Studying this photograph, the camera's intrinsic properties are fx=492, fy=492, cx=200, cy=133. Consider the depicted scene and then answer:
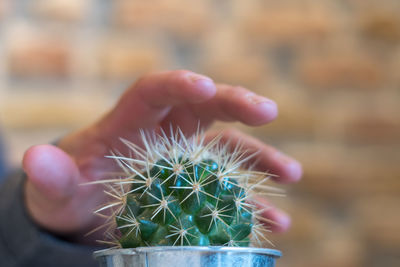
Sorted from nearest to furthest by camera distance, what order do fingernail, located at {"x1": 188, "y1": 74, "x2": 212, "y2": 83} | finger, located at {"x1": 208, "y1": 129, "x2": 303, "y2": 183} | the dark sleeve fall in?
fingernail, located at {"x1": 188, "y1": 74, "x2": 212, "y2": 83}, finger, located at {"x1": 208, "y1": 129, "x2": 303, "y2": 183}, the dark sleeve

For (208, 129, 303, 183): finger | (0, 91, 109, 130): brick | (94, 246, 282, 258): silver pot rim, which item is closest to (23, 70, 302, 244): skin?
(208, 129, 303, 183): finger

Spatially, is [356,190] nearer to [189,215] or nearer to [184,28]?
[184,28]

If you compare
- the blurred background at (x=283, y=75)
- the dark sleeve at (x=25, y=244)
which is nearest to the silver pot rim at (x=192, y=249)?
the dark sleeve at (x=25, y=244)

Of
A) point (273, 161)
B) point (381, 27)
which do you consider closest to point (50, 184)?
point (273, 161)

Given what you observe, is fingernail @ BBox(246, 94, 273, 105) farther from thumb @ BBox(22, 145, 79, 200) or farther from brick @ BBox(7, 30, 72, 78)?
brick @ BBox(7, 30, 72, 78)

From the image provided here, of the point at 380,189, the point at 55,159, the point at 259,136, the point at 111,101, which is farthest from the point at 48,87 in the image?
the point at 380,189

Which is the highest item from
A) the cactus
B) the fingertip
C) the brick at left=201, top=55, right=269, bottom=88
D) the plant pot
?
the brick at left=201, top=55, right=269, bottom=88
